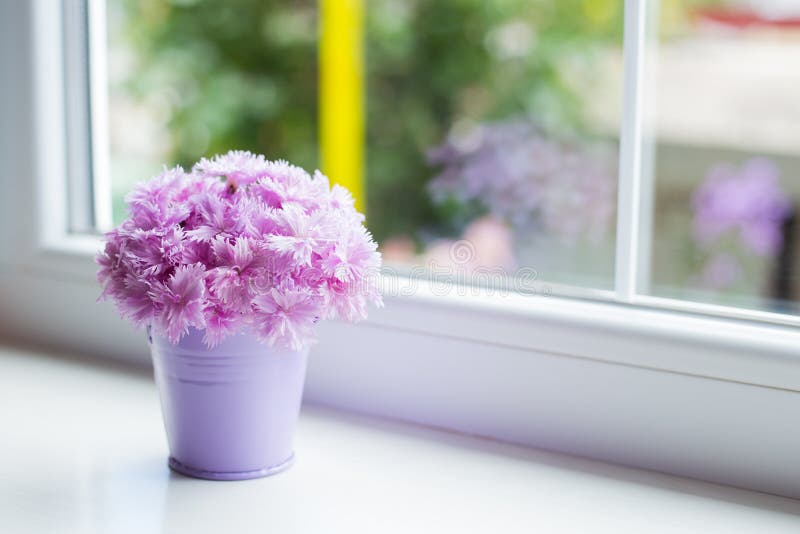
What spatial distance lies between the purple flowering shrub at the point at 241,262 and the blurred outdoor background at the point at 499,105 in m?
2.31

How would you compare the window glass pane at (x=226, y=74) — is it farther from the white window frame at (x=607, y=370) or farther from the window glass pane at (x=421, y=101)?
the white window frame at (x=607, y=370)

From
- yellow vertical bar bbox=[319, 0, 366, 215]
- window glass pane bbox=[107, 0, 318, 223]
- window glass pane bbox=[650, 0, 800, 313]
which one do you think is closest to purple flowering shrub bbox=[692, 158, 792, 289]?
window glass pane bbox=[650, 0, 800, 313]

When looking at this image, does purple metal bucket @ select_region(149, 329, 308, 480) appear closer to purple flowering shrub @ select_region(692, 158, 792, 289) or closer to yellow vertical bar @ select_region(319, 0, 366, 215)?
purple flowering shrub @ select_region(692, 158, 792, 289)

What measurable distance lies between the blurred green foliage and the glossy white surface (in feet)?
8.05

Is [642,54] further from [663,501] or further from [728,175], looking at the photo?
[728,175]

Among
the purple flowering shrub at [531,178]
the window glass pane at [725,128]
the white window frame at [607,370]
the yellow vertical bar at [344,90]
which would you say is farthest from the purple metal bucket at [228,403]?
the yellow vertical bar at [344,90]

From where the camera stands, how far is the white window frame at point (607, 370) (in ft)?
2.33

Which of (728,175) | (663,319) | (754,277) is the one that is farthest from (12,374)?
(728,175)

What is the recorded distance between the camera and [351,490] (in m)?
0.70

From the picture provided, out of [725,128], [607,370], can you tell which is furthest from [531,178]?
[607,370]

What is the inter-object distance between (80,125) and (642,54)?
2.43 feet

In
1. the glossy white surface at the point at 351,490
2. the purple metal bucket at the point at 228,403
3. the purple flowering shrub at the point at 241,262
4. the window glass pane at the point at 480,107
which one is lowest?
the glossy white surface at the point at 351,490

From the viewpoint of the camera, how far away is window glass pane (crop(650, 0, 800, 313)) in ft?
10.4

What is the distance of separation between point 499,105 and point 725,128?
0.96 m
